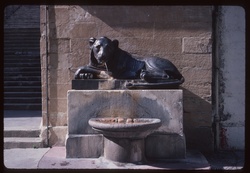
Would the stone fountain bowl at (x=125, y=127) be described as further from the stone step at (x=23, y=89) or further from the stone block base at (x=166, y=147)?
the stone step at (x=23, y=89)

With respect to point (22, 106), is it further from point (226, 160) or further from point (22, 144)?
point (226, 160)

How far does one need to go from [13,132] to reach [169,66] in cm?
262

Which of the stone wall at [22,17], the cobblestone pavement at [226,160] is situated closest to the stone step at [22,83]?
the stone wall at [22,17]

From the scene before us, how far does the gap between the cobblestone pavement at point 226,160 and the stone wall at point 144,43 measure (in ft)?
0.69

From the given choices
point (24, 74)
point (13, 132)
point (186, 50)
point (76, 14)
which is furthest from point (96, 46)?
point (24, 74)

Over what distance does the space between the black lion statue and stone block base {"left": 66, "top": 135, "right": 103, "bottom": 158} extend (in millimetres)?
733

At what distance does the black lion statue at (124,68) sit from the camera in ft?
13.9

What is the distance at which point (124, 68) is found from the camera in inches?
175

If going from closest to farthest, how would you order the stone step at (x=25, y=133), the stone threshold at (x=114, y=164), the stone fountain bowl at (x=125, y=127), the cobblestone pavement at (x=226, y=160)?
1. the stone fountain bowl at (x=125, y=127)
2. the stone threshold at (x=114, y=164)
3. the cobblestone pavement at (x=226, y=160)
4. the stone step at (x=25, y=133)

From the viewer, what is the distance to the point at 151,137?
13.8ft

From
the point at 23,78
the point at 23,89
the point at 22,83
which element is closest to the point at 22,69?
the point at 23,78

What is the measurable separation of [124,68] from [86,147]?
1.06 meters

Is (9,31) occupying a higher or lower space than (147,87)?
higher

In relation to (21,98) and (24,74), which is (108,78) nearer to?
(21,98)
